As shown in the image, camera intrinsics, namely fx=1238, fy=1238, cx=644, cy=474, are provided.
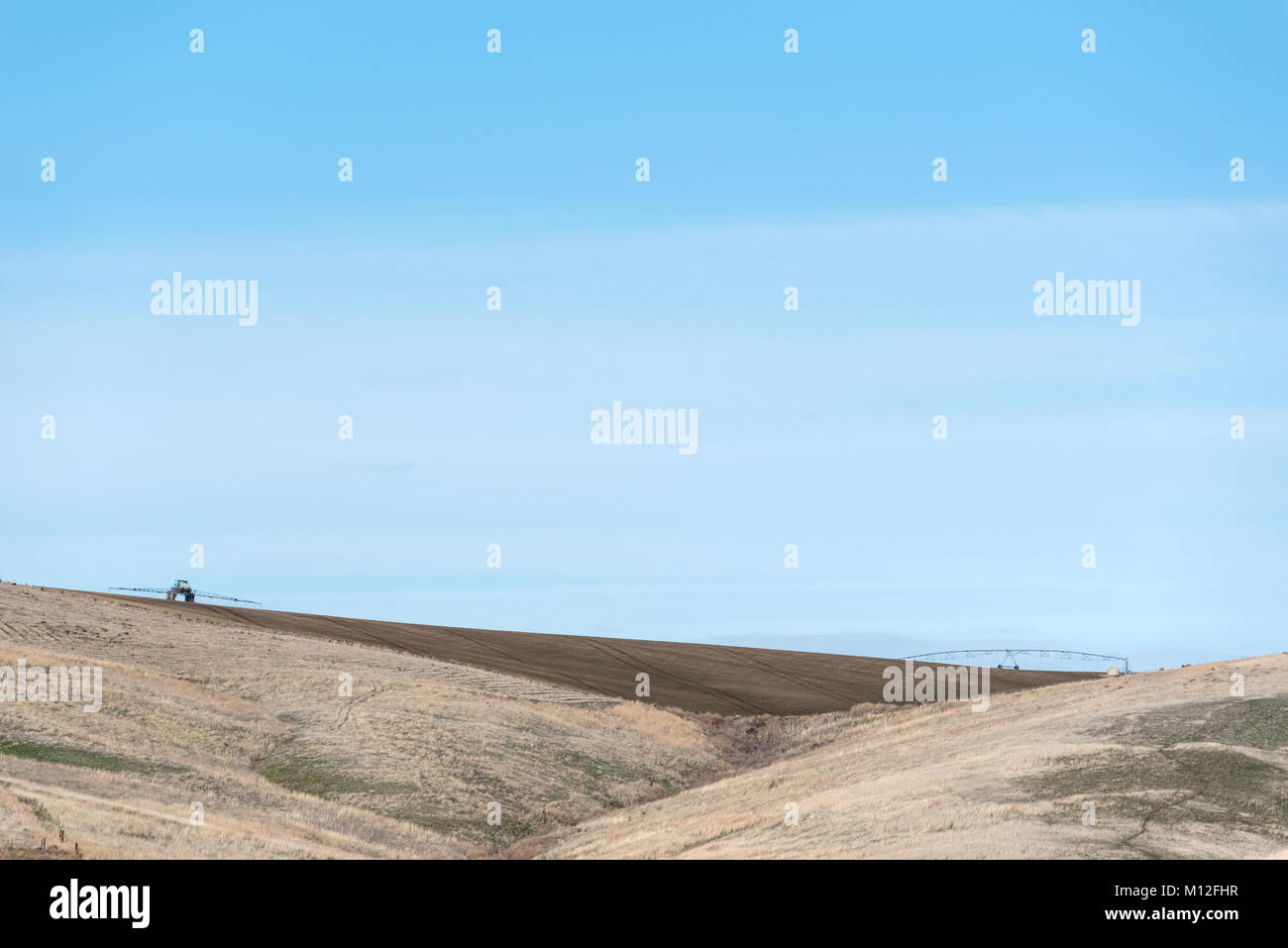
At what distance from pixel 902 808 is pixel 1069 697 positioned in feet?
84.0

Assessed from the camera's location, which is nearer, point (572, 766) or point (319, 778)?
point (319, 778)

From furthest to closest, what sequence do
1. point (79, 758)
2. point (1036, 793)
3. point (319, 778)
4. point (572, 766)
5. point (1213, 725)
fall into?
point (572, 766)
point (319, 778)
point (79, 758)
point (1213, 725)
point (1036, 793)

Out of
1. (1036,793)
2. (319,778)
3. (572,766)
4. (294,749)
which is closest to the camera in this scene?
(1036,793)

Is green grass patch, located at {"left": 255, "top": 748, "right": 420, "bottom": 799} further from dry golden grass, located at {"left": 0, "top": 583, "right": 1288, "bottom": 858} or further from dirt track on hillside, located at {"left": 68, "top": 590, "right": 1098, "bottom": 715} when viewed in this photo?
dirt track on hillside, located at {"left": 68, "top": 590, "right": 1098, "bottom": 715}

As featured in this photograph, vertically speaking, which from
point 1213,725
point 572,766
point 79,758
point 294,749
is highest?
point 1213,725

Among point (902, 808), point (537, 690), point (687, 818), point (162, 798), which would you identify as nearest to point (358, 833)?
point (162, 798)

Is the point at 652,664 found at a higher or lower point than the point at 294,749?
higher

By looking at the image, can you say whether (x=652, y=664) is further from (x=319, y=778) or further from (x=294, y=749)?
(x=319, y=778)

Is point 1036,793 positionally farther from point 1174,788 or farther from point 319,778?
point 319,778

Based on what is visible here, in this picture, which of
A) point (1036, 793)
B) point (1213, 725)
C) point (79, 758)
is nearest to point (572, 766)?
point (79, 758)

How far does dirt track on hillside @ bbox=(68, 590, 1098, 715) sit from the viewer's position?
7938 cm

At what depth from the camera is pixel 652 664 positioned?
91000 millimetres
